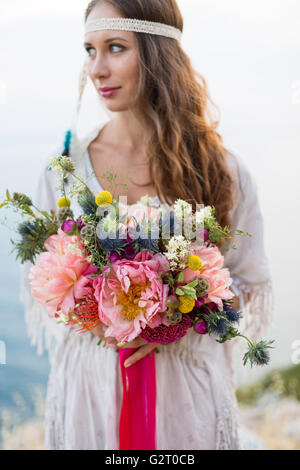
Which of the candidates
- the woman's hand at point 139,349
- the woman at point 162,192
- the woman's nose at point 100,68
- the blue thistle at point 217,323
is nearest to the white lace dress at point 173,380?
the woman at point 162,192

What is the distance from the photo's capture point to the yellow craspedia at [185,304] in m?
0.97

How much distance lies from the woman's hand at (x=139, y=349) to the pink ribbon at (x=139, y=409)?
28mm

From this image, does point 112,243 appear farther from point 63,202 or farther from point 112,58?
point 112,58

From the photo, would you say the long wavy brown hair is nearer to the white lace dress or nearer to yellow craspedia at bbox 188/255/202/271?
the white lace dress

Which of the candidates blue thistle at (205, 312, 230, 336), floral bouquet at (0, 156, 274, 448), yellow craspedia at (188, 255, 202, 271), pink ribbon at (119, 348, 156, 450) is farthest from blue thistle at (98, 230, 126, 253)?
pink ribbon at (119, 348, 156, 450)

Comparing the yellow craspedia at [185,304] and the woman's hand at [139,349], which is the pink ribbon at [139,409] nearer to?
the woman's hand at [139,349]

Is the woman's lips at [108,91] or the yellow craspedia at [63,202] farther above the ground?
the woman's lips at [108,91]

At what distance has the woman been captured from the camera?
52.2 inches

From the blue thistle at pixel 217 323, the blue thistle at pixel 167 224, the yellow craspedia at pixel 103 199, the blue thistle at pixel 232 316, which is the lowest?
the blue thistle at pixel 217 323
